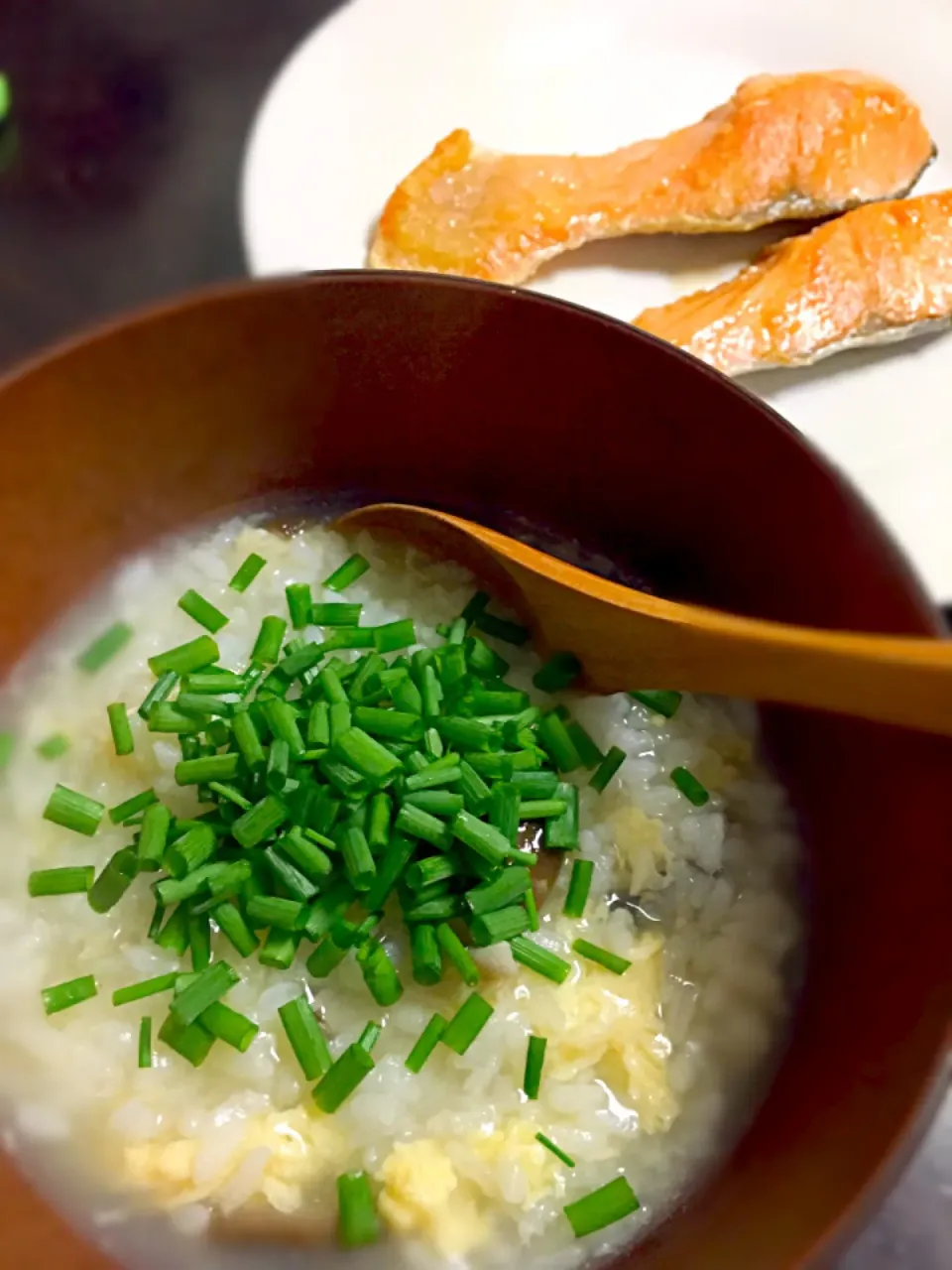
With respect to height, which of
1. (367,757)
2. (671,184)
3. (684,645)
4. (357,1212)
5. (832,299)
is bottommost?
(357,1212)

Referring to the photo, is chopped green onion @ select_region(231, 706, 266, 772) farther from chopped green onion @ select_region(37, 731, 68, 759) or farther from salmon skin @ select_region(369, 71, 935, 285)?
salmon skin @ select_region(369, 71, 935, 285)


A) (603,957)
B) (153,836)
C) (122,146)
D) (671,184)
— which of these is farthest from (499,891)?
(122,146)

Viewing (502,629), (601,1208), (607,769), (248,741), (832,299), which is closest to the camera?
(601,1208)

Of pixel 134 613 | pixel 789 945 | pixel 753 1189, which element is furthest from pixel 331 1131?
pixel 134 613

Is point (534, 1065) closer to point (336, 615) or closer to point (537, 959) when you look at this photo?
point (537, 959)

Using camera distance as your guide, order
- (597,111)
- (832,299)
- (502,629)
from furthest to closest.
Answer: (597,111)
(832,299)
(502,629)

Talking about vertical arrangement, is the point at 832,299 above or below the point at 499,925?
above

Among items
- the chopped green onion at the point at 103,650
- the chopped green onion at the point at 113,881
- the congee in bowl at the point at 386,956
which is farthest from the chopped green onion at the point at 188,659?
the chopped green onion at the point at 113,881

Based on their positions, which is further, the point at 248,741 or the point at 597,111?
the point at 597,111
